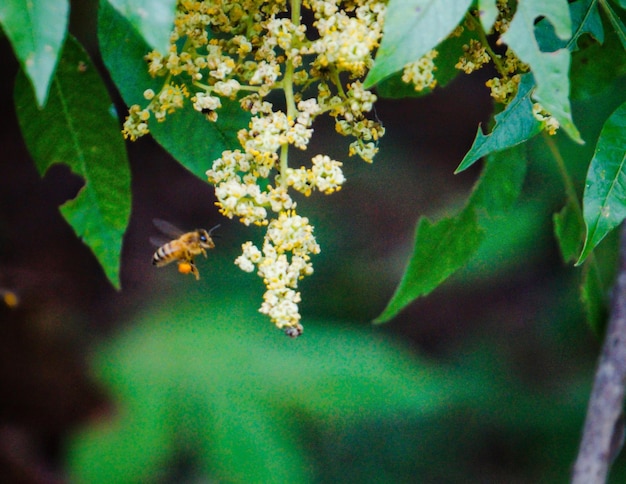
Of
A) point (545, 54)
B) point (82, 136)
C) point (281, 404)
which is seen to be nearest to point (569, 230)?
point (545, 54)

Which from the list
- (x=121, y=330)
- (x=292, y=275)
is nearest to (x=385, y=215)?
(x=121, y=330)

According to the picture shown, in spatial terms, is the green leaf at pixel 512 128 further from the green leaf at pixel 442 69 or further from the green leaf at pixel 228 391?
the green leaf at pixel 228 391

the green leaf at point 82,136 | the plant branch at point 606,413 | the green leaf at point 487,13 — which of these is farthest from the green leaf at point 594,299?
the green leaf at point 82,136

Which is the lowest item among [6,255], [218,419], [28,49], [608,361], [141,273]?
[141,273]

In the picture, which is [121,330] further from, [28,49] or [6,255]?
[28,49]

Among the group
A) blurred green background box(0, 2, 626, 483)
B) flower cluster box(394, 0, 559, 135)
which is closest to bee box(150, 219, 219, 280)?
flower cluster box(394, 0, 559, 135)
